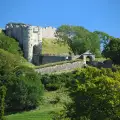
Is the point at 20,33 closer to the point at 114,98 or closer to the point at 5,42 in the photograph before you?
the point at 5,42

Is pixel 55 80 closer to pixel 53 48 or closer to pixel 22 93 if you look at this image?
pixel 22 93

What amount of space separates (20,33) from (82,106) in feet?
155

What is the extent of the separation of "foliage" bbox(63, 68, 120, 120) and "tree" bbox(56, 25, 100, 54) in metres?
44.9

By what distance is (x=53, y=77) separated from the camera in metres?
50.8

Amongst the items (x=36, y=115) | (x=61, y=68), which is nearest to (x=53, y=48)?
(x=61, y=68)

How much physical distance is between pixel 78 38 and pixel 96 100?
49786 millimetres

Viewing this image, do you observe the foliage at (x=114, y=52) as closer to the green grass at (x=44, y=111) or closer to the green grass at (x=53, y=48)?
the green grass at (x=44, y=111)

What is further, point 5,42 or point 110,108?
point 5,42

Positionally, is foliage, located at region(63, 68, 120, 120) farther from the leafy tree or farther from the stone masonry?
the stone masonry

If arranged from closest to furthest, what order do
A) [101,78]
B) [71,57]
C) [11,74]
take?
1. [101,78]
2. [11,74]
3. [71,57]

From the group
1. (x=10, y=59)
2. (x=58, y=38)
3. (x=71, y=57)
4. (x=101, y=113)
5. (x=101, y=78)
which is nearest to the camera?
(x=101, y=113)

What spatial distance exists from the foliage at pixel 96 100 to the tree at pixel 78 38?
44.9 m

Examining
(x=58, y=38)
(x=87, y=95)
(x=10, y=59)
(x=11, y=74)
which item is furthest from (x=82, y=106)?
(x=58, y=38)

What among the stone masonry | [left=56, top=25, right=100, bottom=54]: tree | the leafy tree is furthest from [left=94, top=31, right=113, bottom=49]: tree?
the leafy tree
